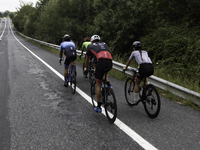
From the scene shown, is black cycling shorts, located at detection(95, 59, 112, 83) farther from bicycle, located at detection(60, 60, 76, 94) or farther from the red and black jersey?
bicycle, located at detection(60, 60, 76, 94)

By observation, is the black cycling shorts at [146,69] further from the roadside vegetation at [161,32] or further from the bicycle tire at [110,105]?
the roadside vegetation at [161,32]

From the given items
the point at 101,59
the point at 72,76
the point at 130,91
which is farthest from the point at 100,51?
the point at 72,76

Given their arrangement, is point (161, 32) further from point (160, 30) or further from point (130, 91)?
point (130, 91)

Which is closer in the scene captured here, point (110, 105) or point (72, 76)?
point (110, 105)

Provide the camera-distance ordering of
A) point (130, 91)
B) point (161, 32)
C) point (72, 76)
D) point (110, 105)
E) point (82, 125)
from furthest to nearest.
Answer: point (161, 32) → point (72, 76) → point (130, 91) → point (110, 105) → point (82, 125)

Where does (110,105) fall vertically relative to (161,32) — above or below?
below

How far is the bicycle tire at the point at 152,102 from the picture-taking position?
4.23 metres

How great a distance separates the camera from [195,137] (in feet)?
11.6

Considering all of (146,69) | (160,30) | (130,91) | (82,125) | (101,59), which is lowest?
Result: (82,125)

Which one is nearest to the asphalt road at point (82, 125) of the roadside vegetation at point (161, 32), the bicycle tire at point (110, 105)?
the bicycle tire at point (110, 105)

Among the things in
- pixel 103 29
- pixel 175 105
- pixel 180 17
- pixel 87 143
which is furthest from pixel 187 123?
pixel 103 29

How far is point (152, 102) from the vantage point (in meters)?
4.34

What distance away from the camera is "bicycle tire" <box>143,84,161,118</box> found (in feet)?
13.9

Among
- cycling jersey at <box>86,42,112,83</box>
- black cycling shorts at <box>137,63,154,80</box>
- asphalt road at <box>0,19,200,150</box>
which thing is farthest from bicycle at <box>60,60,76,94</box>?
black cycling shorts at <box>137,63,154,80</box>
